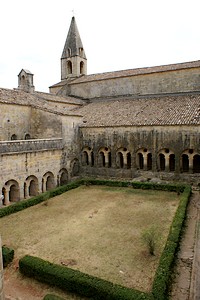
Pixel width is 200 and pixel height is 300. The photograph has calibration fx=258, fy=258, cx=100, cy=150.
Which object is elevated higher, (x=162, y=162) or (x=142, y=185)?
(x=162, y=162)

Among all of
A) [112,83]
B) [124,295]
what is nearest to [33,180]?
[124,295]

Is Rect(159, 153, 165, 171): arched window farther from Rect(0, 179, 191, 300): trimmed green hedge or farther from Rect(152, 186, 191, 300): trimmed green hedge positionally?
Rect(0, 179, 191, 300): trimmed green hedge

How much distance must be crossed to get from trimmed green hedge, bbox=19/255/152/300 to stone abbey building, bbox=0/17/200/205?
940 centimetres

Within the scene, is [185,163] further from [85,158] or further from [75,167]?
[75,167]

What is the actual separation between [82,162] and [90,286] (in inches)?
733

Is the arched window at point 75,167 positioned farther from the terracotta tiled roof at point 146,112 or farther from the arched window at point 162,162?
the arched window at point 162,162

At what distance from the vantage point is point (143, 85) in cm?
2997

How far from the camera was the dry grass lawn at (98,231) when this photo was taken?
9.65 meters

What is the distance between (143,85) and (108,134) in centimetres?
911

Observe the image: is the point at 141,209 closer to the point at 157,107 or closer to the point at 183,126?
the point at 183,126

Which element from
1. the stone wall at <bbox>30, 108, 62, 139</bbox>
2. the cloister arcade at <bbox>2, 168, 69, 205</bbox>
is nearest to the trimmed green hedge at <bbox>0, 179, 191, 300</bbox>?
the cloister arcade at <bbox>2, 168, 69, 205</bbox>

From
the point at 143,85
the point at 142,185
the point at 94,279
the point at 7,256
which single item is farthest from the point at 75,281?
the point at 143,85

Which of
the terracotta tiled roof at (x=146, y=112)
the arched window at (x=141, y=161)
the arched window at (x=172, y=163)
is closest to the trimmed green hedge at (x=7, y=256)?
the terracotta tiled roof at (x=146, y=112)

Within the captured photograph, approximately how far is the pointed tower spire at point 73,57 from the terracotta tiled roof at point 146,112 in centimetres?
954
